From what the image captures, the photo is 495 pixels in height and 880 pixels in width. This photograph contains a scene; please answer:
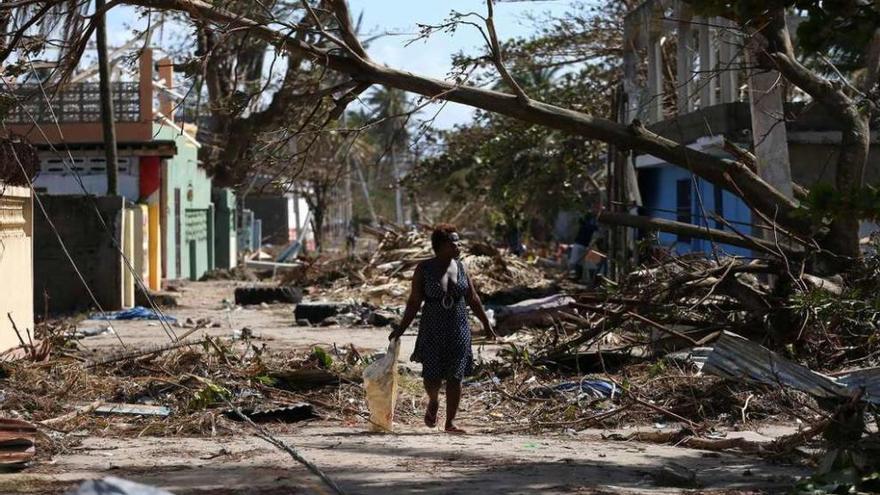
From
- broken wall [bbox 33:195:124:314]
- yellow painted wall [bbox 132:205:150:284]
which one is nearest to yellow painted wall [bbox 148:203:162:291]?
yellow painted wall [bbox 132:205:150:284]

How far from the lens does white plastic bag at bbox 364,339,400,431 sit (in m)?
9.30

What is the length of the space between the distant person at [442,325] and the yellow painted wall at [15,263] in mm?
5033

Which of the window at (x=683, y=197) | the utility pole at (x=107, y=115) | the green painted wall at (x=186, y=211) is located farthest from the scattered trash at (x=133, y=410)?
the green painted wall at (x=186, y=211)

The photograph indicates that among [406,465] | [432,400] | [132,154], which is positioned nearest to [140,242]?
[132,154]

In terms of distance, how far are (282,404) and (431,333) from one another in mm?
1594

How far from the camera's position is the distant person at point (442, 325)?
9508mm

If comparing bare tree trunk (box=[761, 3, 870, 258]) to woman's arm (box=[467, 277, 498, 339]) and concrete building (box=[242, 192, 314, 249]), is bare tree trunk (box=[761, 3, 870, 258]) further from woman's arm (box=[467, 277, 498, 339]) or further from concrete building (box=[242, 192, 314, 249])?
concrete building (box=[242, 192, 314, 249])

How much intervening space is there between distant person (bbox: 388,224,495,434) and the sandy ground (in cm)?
37

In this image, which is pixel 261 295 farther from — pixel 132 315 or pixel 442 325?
pixel 442 325

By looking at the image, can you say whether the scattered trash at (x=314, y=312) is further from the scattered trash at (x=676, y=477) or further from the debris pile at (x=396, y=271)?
the scattered trash at (x=676, y=477)

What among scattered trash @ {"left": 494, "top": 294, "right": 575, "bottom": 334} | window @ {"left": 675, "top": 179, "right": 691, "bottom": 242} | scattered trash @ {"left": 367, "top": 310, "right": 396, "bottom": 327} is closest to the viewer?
scattered trash @ {"left": 494, "top": 294, "right": 575, "bottom": 334}

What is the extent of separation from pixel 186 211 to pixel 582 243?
11.1 m

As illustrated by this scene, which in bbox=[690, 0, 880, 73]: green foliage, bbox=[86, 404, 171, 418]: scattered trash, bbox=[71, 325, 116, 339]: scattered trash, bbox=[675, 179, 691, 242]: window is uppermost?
bbox=[690, 0, 880, 73]: green foliage

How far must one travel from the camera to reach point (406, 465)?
25.2ft
